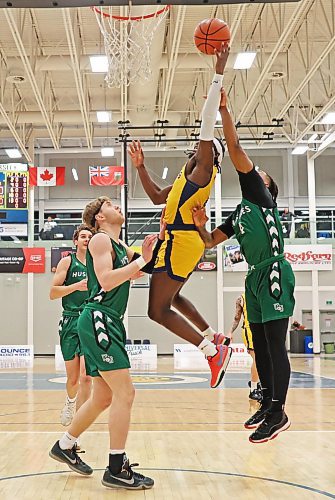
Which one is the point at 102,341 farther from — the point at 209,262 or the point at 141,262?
the point at 209,262

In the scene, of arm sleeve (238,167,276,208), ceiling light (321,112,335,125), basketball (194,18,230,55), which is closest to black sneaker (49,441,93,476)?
arm sleeve (238,167,276,208)

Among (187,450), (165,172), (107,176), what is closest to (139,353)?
(107,176)

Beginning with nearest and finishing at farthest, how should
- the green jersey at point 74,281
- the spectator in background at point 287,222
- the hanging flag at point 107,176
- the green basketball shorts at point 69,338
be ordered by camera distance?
the green basketball shorts at point 69,338, the green jersey at point 74,281, the hanging flag at point 107,176, the spectator in background at point 287,222

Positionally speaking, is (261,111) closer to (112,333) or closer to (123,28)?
(123,28)

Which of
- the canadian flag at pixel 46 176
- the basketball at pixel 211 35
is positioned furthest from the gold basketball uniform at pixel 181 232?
the canadian flag at pixel 46 176

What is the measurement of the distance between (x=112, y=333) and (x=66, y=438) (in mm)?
979

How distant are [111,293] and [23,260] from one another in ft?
68.3

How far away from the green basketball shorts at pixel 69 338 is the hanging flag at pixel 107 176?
616 inches

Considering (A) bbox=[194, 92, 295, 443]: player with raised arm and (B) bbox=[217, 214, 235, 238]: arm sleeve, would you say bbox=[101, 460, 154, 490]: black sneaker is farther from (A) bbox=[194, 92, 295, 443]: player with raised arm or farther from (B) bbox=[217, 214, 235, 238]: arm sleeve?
(B) bbox=[217, 214, 235, 238]: arm sleeve

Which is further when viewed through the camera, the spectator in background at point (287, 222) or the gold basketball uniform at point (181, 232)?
the spectator in background at point (287, 222)

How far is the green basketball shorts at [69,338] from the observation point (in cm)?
682

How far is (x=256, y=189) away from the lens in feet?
15.8

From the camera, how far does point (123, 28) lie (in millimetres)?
15398

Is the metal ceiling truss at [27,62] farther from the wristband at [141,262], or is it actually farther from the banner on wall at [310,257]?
the wristband at [141,262]
